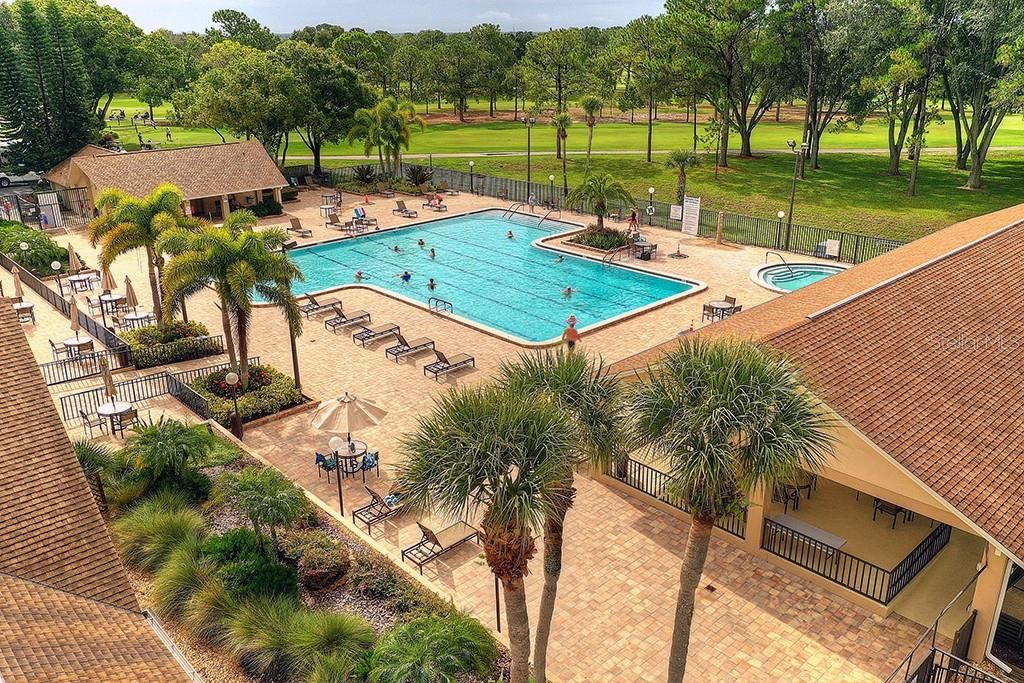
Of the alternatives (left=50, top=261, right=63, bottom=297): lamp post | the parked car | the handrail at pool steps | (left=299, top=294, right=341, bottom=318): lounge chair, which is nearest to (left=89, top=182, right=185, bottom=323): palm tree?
(left=299, top=294, right=341, bottom=318): lounge chair

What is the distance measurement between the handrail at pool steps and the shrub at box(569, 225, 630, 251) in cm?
453

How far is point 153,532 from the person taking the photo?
14.5 metres

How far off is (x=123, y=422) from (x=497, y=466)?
15.0 meters

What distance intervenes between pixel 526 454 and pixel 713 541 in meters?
8.31

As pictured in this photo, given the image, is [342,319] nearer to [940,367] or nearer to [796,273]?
[940,367]

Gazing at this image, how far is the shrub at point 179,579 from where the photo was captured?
1298cm

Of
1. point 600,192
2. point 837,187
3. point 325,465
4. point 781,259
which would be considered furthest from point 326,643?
point 837,187

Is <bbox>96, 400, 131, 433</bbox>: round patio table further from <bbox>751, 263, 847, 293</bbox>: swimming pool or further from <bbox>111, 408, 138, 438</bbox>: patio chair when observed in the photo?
<bbox>751, 263, 847, 293</bbox>: swimming pool

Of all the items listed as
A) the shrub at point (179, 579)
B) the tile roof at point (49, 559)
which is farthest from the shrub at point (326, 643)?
the tile roof at point (49, 559)

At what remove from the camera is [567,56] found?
7250 centimetres

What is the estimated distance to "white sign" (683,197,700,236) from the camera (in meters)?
39.3

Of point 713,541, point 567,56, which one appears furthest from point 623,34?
point 713,541

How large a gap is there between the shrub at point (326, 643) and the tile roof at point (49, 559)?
2418 millimetres

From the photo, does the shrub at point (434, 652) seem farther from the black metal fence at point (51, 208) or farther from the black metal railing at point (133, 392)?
the black metal fence at point (51, 208)
